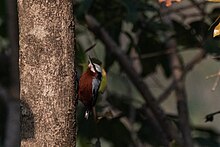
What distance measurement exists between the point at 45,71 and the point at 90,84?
1.96ft

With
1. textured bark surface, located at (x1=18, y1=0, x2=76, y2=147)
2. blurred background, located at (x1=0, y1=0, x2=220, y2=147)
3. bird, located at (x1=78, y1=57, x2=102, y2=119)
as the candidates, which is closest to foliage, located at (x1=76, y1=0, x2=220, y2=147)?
blurred background, located at (x1=0, y1=0, x2=220, y2=147)

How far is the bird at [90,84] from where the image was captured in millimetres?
2334

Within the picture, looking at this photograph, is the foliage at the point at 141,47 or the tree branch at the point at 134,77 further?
the tree branch at the point at 134,77

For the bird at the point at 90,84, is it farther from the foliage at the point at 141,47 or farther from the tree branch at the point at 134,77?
the tree branch at the point at 134,77

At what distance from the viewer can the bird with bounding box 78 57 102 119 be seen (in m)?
2.33

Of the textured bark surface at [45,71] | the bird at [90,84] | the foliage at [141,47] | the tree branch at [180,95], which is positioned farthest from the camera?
the tree branch at [180,95]

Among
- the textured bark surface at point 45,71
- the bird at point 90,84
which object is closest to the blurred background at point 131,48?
the bird at point 90,84

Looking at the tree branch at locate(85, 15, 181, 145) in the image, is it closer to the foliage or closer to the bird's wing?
the foliage

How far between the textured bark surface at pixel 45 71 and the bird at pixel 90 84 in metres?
0.50

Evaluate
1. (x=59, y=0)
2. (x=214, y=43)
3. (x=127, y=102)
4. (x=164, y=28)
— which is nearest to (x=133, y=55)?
(x=127, y=102)

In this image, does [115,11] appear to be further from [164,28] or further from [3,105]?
[3,105]

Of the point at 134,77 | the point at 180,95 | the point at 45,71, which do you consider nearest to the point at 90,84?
the point at 45,71

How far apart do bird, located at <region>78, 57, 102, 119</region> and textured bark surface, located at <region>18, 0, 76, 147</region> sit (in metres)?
0.50

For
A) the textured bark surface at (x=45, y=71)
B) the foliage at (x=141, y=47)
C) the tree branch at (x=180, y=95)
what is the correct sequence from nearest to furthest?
the textured bark surface at (x=45, y=71) < the foliage at (x=141, y=47) < the tree branch at (x=180, y=95)
